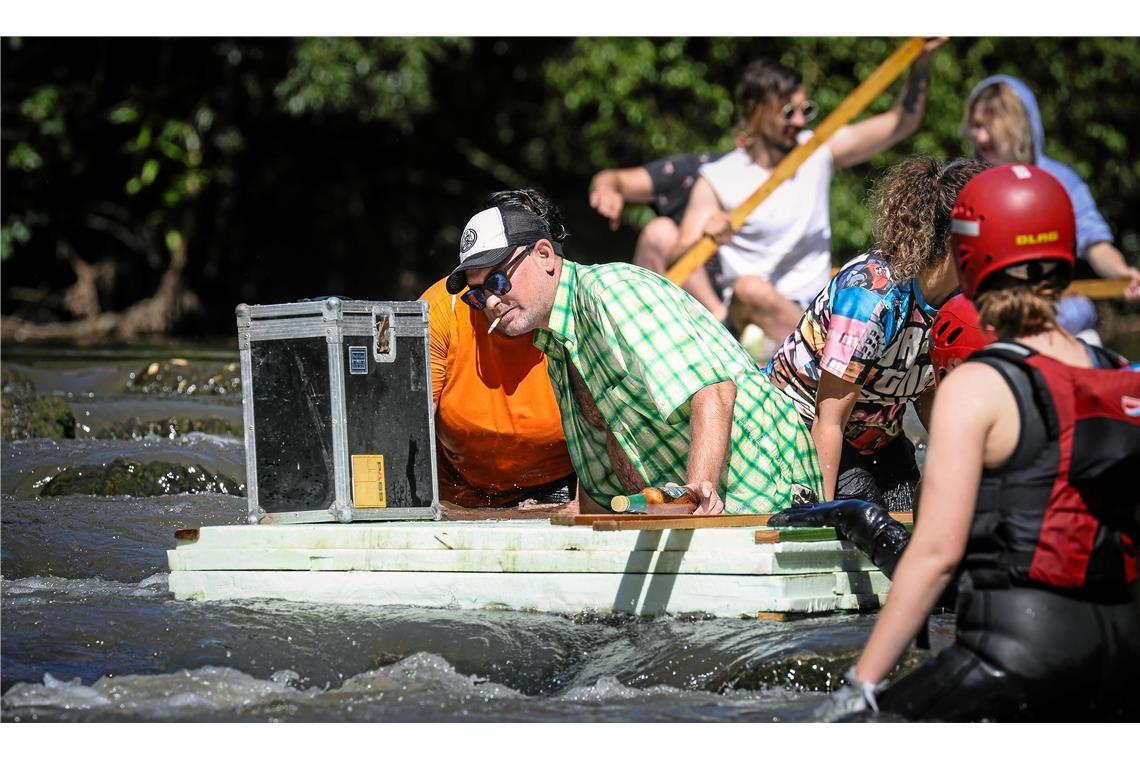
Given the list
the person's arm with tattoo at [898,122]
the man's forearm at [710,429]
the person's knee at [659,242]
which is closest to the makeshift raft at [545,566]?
the man's forearm at [710,429]

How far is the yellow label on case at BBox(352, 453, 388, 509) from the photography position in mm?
4660

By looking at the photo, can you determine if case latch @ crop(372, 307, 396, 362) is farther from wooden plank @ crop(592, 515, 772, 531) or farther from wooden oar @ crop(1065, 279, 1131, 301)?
wooden oar @ crop(1065, 279, 1131, 301)

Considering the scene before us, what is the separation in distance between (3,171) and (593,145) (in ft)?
19.7

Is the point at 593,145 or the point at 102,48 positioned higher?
the point at 102,48

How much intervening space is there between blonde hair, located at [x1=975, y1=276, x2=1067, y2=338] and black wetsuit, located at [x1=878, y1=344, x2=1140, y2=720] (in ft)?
0.24

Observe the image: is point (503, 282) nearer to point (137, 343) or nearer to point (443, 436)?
point (443, 436)

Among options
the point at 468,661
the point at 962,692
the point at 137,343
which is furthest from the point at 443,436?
the point at 137,343

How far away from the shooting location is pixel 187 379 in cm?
906

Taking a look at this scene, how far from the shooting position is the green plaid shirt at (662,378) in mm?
4062

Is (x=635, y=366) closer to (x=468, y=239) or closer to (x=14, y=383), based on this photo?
(x=468, y=239)

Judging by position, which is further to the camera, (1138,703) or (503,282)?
(503,282)

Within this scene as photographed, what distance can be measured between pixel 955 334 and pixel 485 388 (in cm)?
171

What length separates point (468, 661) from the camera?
12.6ft

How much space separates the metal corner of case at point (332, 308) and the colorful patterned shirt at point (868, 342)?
1400 millimetres
